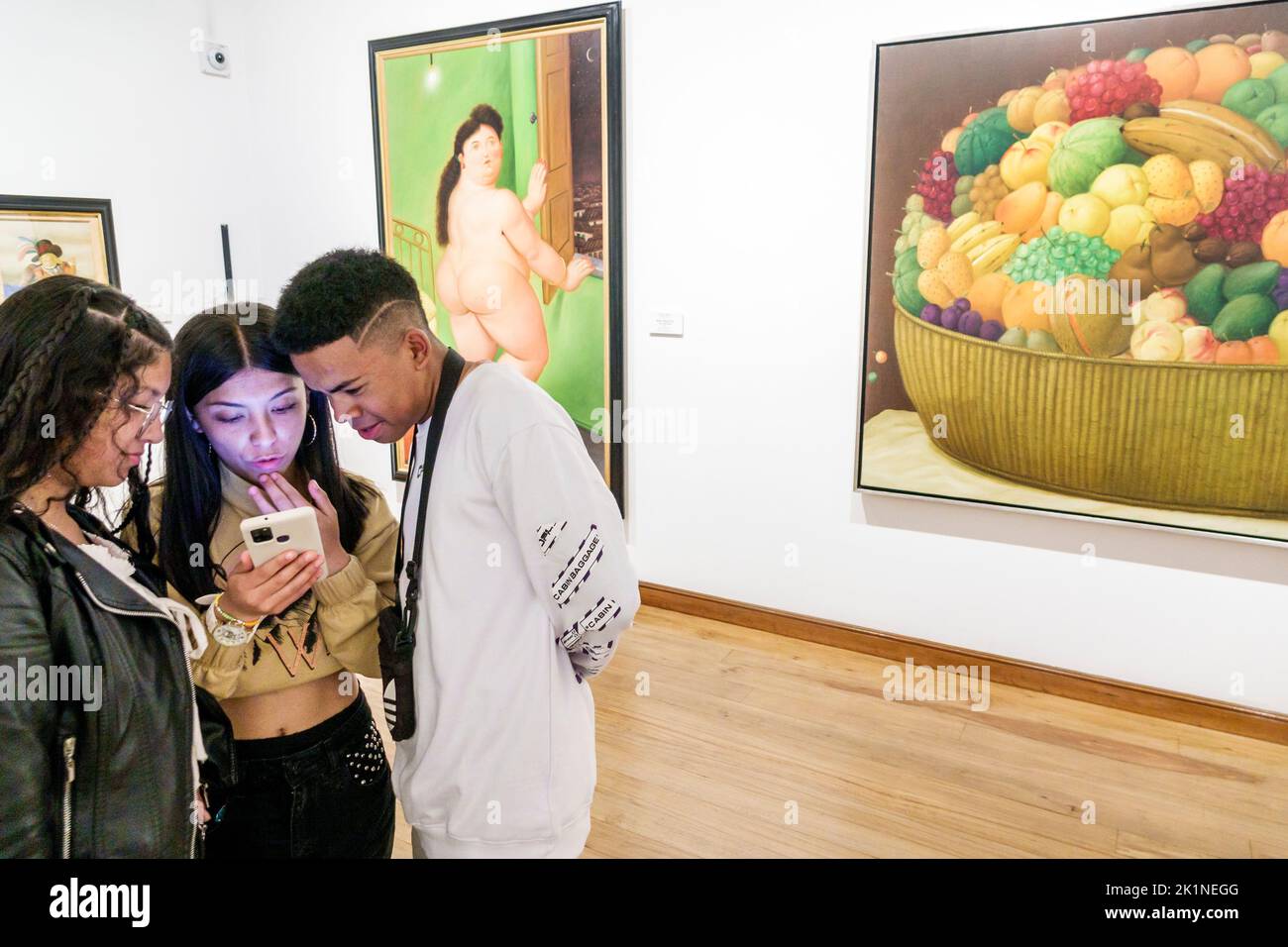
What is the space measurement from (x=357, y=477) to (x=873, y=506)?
87.1 inches

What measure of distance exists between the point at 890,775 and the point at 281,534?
2.02m

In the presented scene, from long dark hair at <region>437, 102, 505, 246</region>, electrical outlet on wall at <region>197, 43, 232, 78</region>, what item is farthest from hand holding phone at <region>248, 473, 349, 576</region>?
electrical outlet on wall at <region>197, 43, 232, 78</region>

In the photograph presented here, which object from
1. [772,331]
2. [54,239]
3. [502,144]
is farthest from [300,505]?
[54,239]

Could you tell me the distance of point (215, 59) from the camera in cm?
427

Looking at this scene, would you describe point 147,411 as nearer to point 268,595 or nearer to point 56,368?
point 56,368

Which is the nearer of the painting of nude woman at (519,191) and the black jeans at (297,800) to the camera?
the black jeans at (297,800)

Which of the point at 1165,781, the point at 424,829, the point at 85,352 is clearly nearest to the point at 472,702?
the point at 424,829

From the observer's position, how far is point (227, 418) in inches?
50.4

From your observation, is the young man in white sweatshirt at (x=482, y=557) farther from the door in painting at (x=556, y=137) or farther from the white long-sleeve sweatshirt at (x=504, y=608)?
the door in painting at (x=556, y=137)

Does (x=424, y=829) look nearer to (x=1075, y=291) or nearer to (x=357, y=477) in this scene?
(x=357, y=477)

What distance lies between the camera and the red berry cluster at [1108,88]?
8.17 feet

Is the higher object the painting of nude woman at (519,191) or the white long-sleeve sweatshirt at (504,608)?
the painting of nude woman at (519,191)

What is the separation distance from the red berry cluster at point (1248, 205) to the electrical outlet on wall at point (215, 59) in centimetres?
442

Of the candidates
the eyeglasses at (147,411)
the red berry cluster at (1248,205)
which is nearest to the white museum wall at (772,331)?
the red berry cluster at (1248,205)
